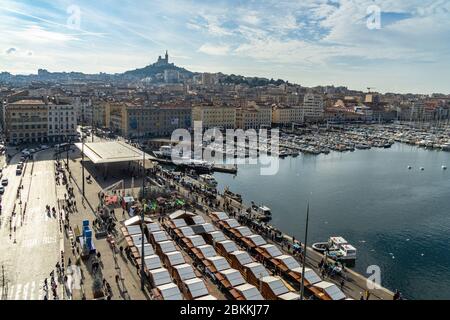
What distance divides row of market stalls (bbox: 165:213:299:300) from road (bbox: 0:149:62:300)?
4.40m

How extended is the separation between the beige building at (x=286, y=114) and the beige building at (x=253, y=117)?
222 centimetres

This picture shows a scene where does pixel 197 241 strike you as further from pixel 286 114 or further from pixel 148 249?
pixel 286 114

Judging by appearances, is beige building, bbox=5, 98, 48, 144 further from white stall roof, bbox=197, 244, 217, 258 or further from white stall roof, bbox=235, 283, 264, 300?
white stall roof, bbox=235, 283, 264, 300

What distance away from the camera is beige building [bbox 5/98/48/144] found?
3744cm

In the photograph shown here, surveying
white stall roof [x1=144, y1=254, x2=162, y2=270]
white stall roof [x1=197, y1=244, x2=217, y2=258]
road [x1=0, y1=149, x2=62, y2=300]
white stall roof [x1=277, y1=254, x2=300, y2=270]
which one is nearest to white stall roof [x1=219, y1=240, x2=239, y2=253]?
white stall roof [x1=197, y1=244, x2=217, y2=258]

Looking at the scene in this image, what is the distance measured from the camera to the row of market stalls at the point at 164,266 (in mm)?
10461

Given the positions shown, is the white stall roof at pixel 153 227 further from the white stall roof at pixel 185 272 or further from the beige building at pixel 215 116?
the beige building at pixel 215 116

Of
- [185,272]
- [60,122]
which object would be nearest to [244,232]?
[185,272]

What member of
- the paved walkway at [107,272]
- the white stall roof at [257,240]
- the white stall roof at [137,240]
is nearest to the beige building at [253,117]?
the paved walkway at [107,272]

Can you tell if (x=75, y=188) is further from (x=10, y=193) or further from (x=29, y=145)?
(x=29, y=145)

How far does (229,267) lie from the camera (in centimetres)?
1226

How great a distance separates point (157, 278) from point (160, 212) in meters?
7.67

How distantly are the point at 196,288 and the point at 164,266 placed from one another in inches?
93.0
